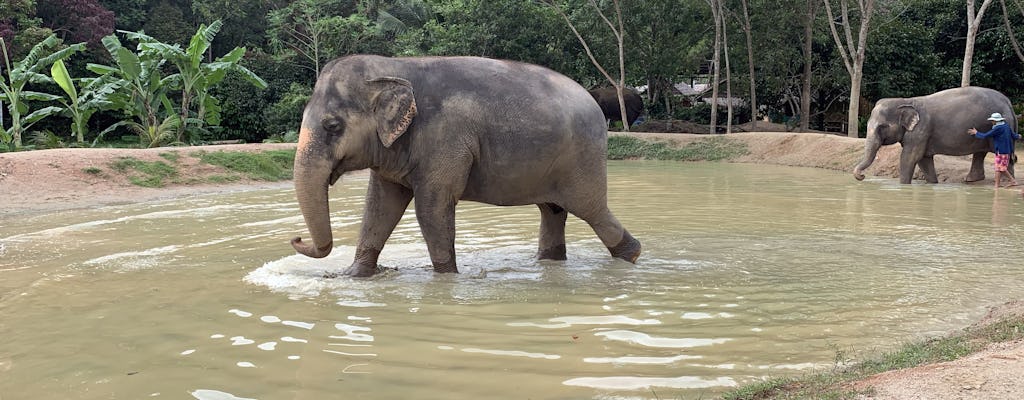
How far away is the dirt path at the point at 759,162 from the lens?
3.27 meters

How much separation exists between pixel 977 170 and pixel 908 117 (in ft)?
5.30

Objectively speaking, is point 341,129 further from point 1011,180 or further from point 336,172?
point 1011,180

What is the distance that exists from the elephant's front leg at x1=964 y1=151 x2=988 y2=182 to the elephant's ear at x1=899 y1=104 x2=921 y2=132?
53.0 inches

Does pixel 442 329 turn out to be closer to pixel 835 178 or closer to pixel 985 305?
pixel 985 305

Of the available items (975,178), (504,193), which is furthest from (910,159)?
(504,193)

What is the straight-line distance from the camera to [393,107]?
20.7 feet

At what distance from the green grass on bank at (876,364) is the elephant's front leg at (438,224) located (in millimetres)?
3145

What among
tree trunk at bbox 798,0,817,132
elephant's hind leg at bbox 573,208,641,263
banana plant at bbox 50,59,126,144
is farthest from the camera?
tree trunk at bbox 798,0,817,132

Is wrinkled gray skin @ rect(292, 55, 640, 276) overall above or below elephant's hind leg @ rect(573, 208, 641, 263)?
above

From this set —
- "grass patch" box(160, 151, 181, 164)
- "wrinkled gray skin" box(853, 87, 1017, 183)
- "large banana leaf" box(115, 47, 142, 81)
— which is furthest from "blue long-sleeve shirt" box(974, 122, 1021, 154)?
"large banana leaf" box(115, 47, 142, 81)

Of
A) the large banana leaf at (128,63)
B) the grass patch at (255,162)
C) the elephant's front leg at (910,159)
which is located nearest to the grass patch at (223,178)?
the grass patch at (255,162)

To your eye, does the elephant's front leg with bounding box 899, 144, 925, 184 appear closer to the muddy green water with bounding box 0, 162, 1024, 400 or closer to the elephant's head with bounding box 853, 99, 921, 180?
the elephant's head with bounding box 853, 99, 921, 180

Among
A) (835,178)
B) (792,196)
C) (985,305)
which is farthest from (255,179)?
(985,305)

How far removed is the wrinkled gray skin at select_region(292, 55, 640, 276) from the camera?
6305mm
